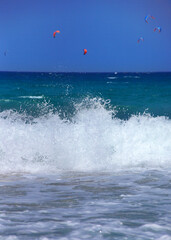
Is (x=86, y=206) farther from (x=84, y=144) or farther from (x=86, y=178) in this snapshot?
(x=84, y=144)

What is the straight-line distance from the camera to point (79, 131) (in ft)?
29.2

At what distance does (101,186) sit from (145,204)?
119 centimetres

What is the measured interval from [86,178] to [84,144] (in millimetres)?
1914

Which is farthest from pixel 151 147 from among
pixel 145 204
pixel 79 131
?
pixel 145 204

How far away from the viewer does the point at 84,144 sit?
332 inches

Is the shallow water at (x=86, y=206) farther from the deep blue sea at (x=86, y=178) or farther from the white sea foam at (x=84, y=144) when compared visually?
the white sea foam at (x=84, y=144)

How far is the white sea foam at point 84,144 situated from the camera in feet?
25.4

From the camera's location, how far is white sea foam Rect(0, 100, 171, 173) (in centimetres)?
773

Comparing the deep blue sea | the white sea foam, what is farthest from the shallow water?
the white sea foam

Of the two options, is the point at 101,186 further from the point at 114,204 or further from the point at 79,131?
the point at 79,131

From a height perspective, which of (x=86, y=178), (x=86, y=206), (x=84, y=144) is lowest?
(x=86, y=206)

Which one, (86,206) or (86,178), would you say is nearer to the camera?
(86,206)

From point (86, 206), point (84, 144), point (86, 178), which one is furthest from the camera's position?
point (84, 144)

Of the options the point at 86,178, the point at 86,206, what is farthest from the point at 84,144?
the point at 86,206
